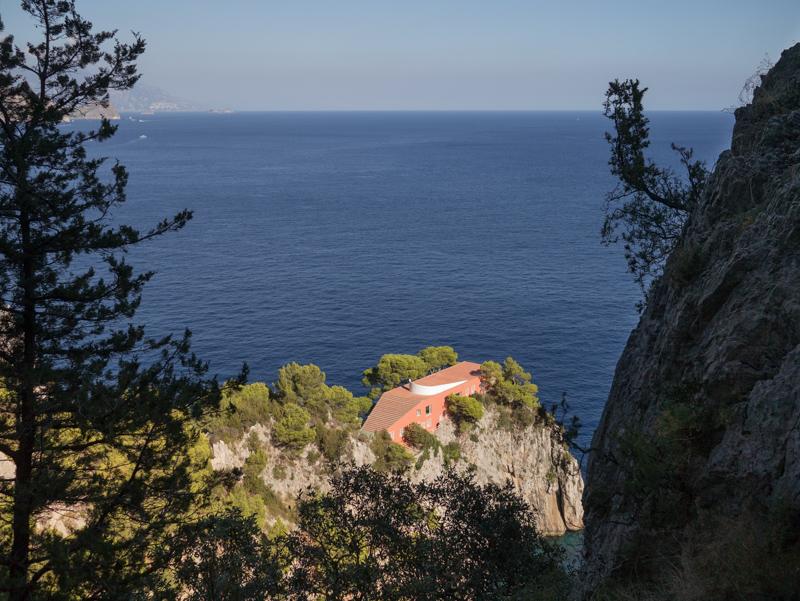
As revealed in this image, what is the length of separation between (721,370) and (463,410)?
124 ft

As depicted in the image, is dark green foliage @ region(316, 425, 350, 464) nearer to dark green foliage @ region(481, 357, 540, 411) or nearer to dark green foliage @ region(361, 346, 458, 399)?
dark green foliage @ region(361, 346, 458, 399)

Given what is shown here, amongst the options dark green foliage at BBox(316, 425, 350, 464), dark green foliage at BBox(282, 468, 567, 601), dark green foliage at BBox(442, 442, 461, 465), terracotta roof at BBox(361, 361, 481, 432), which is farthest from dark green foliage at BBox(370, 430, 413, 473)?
dark green foliage at BBox(282, 468, 567, 601)

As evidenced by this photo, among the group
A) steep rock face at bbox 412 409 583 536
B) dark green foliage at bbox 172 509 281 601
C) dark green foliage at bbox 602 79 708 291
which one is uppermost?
dark green foliage at bbox 602 79 708 291

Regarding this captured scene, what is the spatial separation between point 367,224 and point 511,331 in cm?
5180

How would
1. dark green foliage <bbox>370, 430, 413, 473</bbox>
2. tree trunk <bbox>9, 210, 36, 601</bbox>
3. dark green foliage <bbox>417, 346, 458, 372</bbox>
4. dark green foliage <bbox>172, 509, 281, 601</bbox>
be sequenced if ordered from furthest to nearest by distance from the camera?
dark green foliage <bbox>417, 346, 458, 372</bbox> → dark green foliage <bbox>370, 430, 413, 473</bbox> → dark green foliage <bbox>172, 509, 281, 601</bbox> → tree trunk <bbox>9, 210, 36, 601</bbox>

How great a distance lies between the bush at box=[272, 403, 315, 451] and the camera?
3716cm

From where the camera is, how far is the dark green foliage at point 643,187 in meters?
17.6

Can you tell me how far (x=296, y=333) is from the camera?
6556 centimetres

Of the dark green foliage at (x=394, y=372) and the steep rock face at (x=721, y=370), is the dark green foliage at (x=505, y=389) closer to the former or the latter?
the dark green foliage at (x=394, y=372)

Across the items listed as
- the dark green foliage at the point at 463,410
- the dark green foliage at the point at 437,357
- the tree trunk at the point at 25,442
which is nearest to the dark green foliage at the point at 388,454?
the dark green foliage at the point at 463,410

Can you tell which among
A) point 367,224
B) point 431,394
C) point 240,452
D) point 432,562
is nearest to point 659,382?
point 432,562

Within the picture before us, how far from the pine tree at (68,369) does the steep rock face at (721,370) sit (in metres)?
8.51

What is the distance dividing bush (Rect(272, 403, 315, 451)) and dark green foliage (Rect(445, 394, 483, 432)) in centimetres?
1289

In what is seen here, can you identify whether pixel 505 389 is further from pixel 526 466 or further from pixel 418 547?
pixel 418 547
